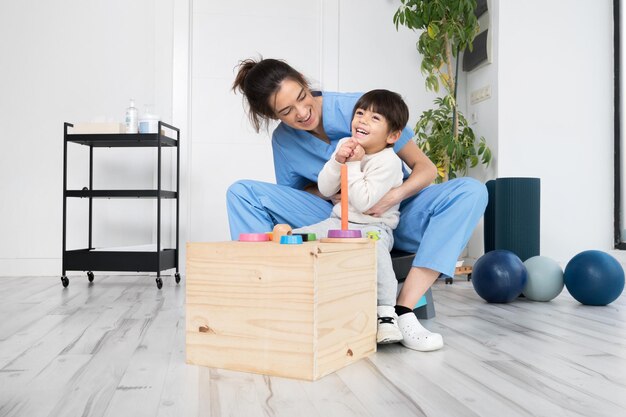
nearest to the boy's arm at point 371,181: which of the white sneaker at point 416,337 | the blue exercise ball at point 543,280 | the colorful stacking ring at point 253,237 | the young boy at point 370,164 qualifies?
the young boy at point 370,164

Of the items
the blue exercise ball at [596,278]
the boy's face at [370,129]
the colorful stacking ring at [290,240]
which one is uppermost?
the boy's face at [370,129]

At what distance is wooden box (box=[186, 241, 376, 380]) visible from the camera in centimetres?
133

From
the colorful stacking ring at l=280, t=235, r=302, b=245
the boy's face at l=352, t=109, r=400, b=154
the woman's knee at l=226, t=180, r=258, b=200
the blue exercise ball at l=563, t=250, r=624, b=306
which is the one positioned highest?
the boy's face at l=352, t=109, r=400, b=154

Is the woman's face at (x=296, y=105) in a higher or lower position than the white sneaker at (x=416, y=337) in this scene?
higher

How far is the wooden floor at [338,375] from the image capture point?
114 cm

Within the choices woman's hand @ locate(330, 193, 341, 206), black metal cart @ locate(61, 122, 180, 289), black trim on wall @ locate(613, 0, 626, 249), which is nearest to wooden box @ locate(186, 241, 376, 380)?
woman's hand @ locate(330, 193, 341, 206)

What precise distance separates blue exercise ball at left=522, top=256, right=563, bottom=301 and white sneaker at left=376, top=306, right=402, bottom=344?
116 centimetres

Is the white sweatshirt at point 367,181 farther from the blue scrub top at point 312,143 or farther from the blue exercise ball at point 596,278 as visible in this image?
the blue exercise ball at point 596,278

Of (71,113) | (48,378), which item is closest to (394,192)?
(48,378)

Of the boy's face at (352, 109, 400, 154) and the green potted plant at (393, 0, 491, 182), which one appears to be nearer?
the boy's face at (352, 109, 400, 154)

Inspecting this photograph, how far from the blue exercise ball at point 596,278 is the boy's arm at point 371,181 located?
3.53 feet

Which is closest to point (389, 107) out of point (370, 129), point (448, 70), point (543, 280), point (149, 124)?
point (370, 129)

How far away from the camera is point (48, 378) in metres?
1.35

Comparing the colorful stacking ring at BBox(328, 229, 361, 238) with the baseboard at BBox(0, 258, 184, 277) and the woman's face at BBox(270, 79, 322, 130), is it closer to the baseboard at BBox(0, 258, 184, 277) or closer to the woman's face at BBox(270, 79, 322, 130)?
the woman's face at BBox(270, 79, 322, 130)
